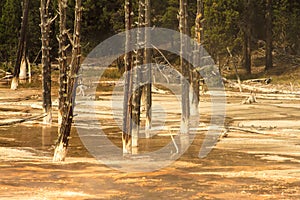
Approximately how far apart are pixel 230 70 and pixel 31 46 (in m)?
14.6

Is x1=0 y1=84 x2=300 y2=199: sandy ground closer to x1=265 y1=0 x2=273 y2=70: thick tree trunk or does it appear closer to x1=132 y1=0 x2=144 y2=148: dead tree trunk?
x1=132 y1=0 x2=144 y2=148: dead tree trunk

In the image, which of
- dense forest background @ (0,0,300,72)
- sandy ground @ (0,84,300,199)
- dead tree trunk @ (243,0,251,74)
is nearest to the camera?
sandy ground @ (0,84,300,199)

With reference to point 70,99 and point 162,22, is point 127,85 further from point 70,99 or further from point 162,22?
point 162,22

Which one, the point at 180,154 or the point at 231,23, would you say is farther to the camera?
the point at 231,23

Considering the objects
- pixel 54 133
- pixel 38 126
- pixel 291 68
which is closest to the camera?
pixel 54 133

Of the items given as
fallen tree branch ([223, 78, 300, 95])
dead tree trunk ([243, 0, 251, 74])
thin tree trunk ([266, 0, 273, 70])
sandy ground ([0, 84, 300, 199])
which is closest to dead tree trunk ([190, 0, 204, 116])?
sandy ground ([0, 84, 300, 199])

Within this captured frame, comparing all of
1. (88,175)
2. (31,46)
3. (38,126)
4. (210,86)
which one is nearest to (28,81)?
(31,46)

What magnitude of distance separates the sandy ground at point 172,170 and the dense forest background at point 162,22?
22.6 m

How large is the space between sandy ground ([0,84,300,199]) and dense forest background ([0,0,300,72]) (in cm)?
2255

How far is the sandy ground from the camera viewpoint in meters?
13.1

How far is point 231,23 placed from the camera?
161 ft

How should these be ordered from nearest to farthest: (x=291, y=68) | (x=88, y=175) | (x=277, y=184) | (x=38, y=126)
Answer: (x=277, y=184) → (x=88, y=175) → (x=38, y=126) → (x=291, y=68)

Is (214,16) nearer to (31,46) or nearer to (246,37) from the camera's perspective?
(246,37)

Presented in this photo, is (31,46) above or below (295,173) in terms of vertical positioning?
above
